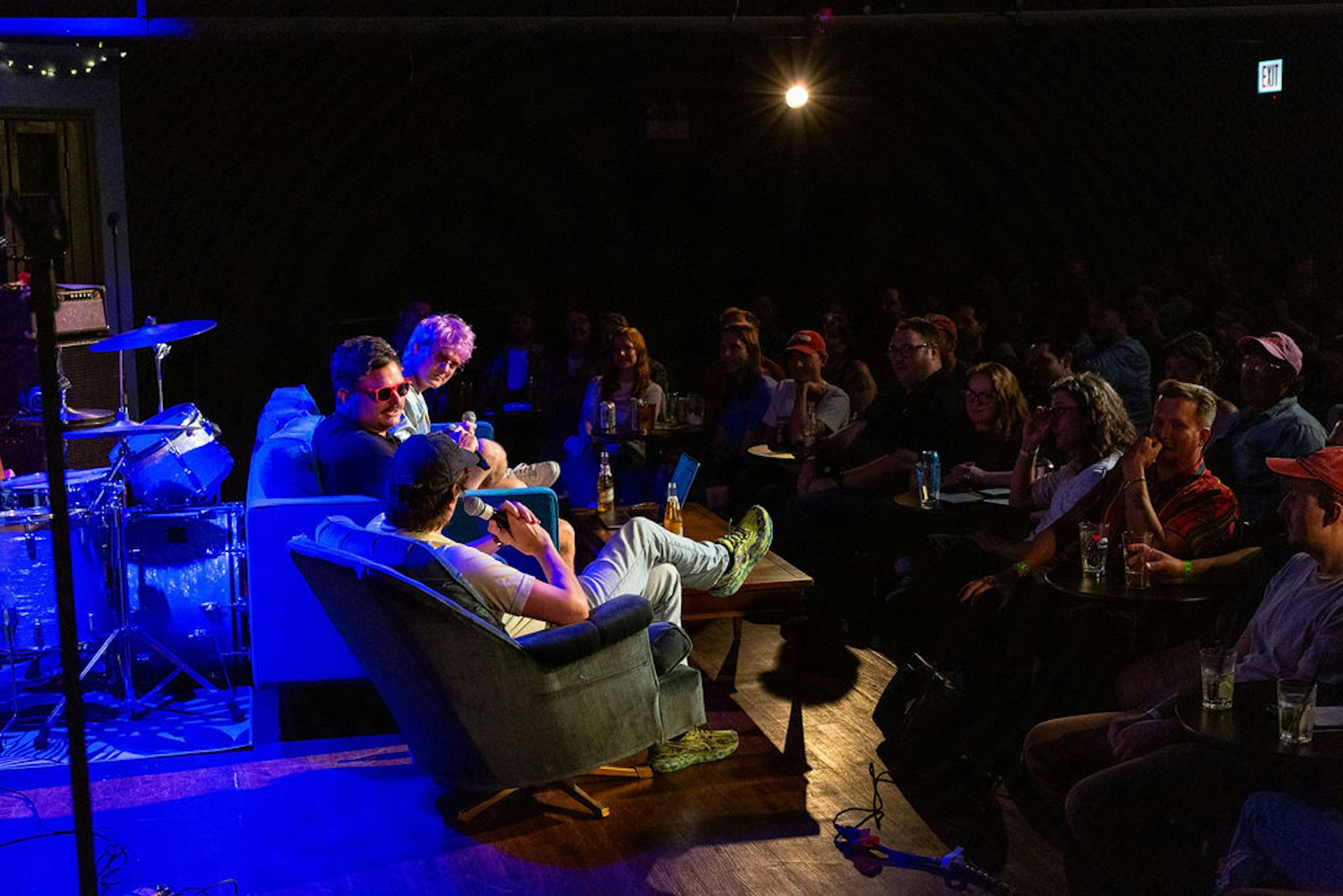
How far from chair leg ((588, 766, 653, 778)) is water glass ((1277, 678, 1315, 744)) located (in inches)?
76.3

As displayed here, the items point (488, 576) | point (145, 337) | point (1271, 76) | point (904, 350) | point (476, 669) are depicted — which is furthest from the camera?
point (1271, 76)

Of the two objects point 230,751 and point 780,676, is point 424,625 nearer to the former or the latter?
point 230,751

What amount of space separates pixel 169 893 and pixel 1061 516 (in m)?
2.92

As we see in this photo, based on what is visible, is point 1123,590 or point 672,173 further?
point 672,173

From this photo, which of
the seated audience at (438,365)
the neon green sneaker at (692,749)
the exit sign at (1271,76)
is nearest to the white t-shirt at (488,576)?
the neon green sneaker at (692,749)

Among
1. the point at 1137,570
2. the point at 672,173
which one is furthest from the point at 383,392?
the point at 672,173

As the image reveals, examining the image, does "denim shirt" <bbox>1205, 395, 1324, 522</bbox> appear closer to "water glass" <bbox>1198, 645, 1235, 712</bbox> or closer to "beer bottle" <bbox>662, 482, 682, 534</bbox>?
"beer bottle" <bbox>662, 482, 682, 534</bbox>

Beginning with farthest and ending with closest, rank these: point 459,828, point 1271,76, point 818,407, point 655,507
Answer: point 1271,76 → point 818,407 → point 655,507 → point 459,828

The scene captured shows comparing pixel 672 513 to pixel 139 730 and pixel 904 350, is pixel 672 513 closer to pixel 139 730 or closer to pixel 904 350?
pixel 904 350

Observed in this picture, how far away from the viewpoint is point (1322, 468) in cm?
299

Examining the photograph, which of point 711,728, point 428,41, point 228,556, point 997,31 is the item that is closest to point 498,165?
point 428,41

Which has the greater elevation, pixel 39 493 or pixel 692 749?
pixel 39 493

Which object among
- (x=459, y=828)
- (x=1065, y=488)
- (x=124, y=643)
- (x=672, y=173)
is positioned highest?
(x=672, y=173)

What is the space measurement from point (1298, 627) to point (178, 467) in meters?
3.72
